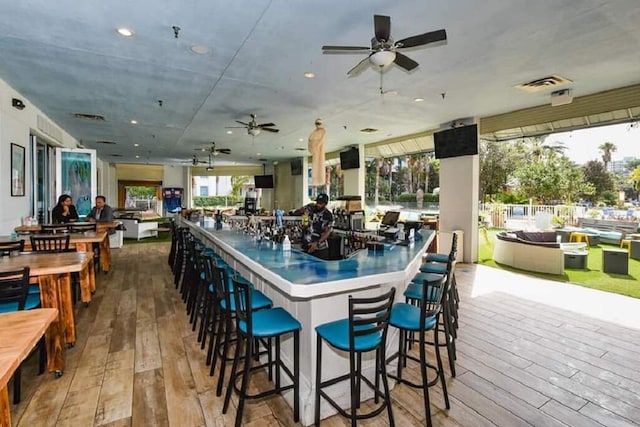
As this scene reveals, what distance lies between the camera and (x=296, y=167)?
565 inches

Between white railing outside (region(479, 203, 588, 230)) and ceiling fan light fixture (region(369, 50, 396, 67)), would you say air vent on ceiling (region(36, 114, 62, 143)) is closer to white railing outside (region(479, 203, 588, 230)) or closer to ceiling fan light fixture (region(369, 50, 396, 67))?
ceiling fan light fixture (region(369, 50, 396, 67))

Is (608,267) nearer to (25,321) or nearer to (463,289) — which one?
(463,289)

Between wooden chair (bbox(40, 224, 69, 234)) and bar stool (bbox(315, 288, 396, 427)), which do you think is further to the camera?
wooden chair (bbox(40, 224, 69, 234))

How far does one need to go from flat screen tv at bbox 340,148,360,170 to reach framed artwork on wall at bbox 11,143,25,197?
7831 mm

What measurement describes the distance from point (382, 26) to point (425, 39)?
0.40 metres

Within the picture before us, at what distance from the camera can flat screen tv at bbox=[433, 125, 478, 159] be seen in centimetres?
695

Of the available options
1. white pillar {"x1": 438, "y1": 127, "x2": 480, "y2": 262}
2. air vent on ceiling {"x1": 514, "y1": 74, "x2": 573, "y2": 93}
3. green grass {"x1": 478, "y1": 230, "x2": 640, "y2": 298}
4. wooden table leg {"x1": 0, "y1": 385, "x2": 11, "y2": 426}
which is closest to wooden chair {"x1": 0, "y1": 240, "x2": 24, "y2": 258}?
wooden table leg {"x1": 0, "y1": 385, "x2": 11, "y2": 426}

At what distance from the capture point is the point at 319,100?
5891mm

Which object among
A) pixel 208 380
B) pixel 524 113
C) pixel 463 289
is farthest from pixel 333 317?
pixel 524 113

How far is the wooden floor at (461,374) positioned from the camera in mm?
2277

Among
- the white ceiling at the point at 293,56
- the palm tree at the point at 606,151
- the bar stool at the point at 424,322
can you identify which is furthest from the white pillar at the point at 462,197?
the palm tree at the point at 606,151

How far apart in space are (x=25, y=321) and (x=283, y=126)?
23.2ft

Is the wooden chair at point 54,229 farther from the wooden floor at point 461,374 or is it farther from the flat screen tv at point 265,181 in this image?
the flat screen tv at point 265,181

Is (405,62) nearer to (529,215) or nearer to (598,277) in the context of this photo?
(598,277)
